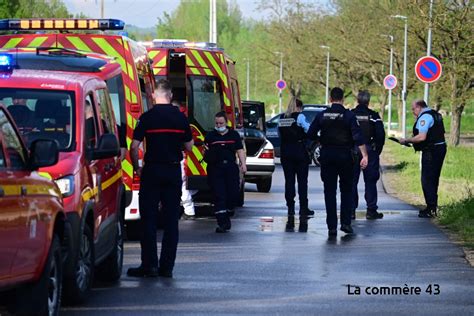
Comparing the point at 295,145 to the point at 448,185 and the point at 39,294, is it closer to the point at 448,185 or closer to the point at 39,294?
the point at 448,185

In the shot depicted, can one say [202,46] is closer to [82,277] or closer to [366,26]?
[82,277]

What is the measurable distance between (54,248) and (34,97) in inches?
91.2

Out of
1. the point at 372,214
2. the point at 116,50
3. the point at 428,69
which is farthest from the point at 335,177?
the point at 428,69

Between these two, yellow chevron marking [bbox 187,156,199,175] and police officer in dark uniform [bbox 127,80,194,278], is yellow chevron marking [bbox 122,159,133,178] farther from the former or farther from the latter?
yellow chevron marking [bbox 187,156,199,175]

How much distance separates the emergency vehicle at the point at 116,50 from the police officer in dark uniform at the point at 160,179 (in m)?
1.99

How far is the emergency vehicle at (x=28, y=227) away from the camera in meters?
7.41

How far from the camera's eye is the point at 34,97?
10.3m

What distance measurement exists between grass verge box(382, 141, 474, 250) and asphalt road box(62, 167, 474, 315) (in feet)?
1.35

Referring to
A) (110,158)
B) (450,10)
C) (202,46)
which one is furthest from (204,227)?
(450,10)

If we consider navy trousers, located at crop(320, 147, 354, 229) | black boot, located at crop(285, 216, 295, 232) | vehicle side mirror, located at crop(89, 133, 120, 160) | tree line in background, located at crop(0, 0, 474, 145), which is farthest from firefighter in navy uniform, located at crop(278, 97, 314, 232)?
tree line in background, located at crop(0, 0, 474, 145)

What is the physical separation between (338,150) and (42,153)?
27.0 feet

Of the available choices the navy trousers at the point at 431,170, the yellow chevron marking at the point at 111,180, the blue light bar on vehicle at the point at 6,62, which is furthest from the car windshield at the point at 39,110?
the navy trousers at the point at 431,170

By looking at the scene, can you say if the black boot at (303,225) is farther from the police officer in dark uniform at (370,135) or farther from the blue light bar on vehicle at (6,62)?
the blue light bar on vehicle at (6,62)

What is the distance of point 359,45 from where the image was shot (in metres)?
67.6
